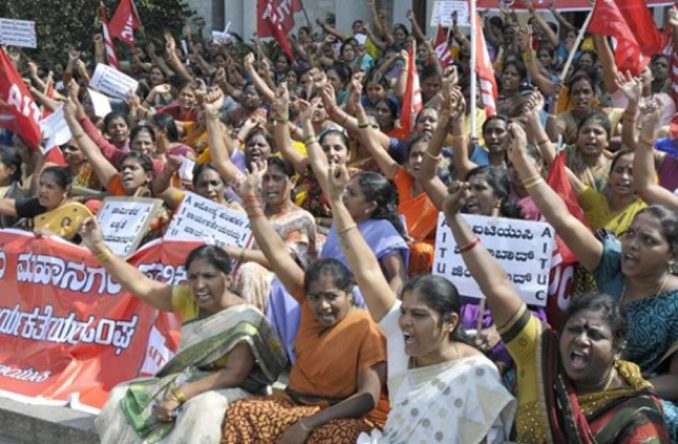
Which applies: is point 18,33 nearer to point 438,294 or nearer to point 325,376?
point 325,376

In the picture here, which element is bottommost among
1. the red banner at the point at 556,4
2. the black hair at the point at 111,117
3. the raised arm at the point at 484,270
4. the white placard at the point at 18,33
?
the black hair at the point at 111,117

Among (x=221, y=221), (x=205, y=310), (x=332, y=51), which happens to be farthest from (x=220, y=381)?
(x=332, y=51)

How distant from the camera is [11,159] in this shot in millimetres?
7891

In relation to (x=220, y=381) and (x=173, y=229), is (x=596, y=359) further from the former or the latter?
(x=173, y=229)

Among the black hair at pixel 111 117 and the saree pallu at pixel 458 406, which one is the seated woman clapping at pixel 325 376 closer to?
the saree pallu at pixel 458 406

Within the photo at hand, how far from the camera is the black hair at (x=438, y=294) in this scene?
14.0ft

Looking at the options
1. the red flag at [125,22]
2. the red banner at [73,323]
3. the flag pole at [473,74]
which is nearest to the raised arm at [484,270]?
the red banner at [73,323]

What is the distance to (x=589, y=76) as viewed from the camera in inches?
317

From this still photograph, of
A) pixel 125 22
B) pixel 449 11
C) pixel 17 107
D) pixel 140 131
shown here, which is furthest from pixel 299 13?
pixel 140 131

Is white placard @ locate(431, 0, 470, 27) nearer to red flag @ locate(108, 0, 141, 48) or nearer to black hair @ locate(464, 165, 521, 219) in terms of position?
red flag @ locate(108, 0, 141, 48)

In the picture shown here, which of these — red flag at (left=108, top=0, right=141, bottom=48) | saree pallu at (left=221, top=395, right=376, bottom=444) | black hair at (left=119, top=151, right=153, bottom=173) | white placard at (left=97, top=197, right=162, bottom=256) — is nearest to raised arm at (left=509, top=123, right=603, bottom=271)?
saree pallu at (left=221, top=395, right=376, bottom=444)

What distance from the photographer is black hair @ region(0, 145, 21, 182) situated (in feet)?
25.8

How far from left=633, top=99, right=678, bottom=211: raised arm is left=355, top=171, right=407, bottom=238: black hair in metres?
1.24

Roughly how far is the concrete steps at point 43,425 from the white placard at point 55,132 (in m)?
2.45
